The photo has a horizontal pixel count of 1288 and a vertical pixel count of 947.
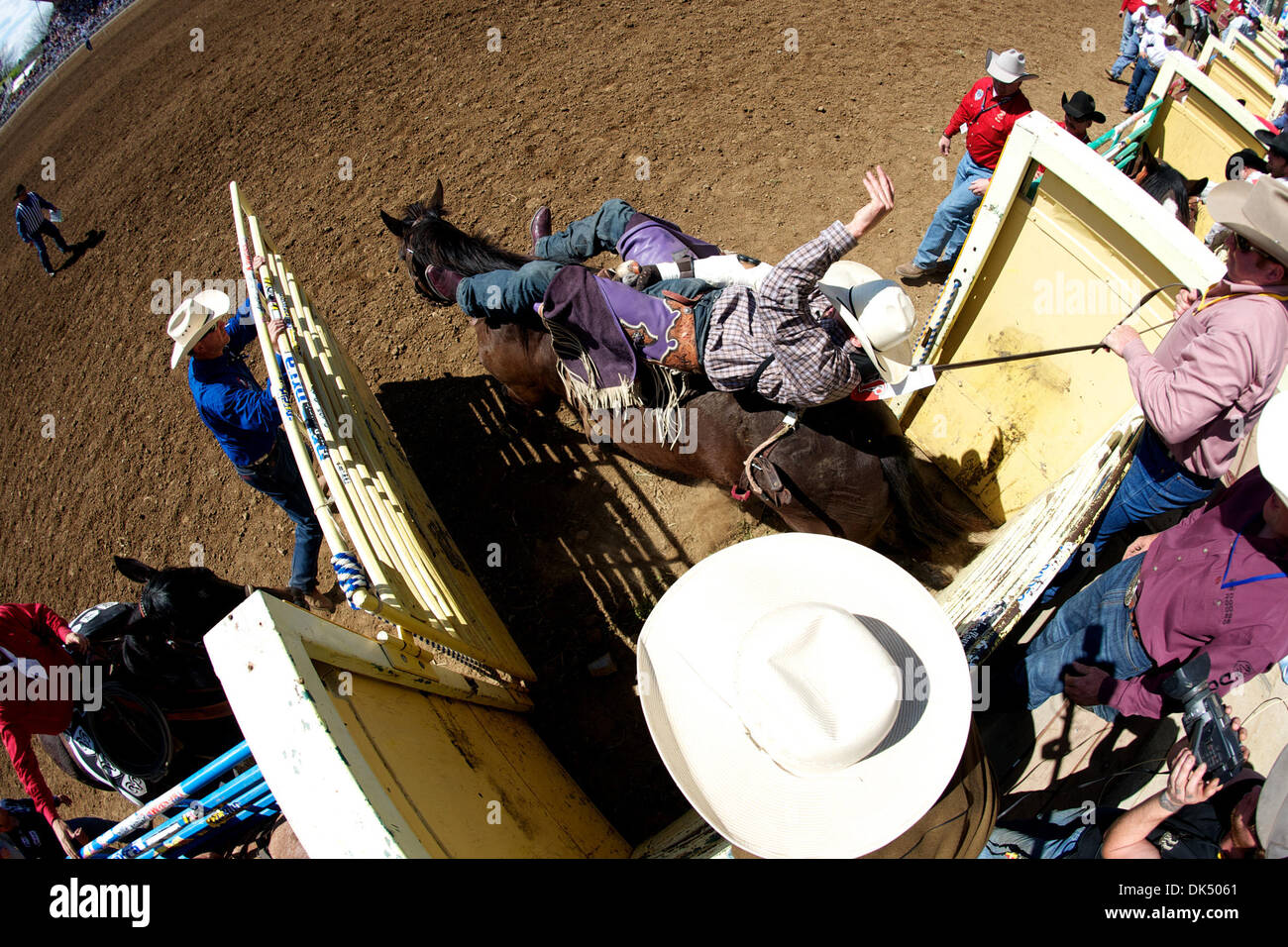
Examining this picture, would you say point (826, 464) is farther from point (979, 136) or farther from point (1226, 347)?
point (979, 136)

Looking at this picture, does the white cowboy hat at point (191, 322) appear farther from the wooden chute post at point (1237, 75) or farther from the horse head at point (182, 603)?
the wooden chute post at point (1237, 75)

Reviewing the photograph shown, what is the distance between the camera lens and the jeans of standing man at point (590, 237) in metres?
3.95

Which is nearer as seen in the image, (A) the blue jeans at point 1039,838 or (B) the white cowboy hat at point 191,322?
(A) the blue jeans at point 1039,838

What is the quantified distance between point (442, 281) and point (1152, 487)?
3.89 metres

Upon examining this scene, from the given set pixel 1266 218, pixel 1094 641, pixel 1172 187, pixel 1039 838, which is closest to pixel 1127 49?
pixel 1172 187

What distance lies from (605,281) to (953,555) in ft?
8.13

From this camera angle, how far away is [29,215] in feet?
19.9

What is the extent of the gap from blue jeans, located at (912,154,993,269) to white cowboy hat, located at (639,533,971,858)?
3.56 meters

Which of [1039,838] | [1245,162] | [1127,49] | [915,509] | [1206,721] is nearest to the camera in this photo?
[1206,721]

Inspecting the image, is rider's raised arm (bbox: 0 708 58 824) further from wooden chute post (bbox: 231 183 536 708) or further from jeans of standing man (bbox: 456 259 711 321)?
jeans of standing man (bbox: 456 259 711 321)

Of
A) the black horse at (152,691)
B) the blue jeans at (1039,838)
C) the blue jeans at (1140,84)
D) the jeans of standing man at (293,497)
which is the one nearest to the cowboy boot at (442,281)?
the jeans of standing man at (293,497)

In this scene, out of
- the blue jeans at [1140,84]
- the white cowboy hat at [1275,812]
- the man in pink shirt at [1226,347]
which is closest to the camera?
the white cowboy hat at [1275,812]

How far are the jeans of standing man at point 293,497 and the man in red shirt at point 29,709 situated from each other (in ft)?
3.67
